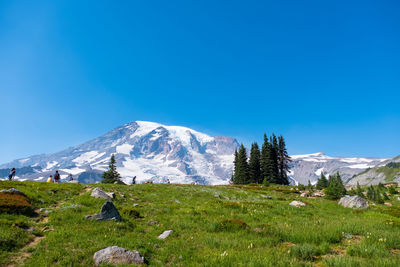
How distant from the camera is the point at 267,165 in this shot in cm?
7206

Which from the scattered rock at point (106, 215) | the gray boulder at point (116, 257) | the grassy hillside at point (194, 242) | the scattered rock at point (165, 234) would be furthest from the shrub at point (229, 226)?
the scattered rock at point (106, 215)

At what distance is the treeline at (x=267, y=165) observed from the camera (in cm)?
7188

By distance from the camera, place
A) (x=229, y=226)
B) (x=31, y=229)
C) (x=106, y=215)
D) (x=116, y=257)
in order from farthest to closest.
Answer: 1. (x=106, y=215)
2. (x=229, y=226)
3. (x=31, y=229)
4. (x=116, y=257)

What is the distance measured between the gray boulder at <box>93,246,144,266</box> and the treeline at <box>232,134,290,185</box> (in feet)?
226

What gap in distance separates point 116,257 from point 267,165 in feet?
230

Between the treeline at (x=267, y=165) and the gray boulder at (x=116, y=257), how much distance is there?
6893 cm

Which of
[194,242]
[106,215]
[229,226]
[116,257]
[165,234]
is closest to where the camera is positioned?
[116,257]

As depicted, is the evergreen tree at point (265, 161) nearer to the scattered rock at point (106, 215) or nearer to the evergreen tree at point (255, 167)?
the evergreen tree at point (255, 167)

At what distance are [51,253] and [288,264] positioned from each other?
8416 millimetres

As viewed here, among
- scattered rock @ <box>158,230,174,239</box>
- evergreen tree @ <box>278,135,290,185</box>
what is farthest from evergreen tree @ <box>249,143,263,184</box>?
scattered rock @ <box>158,230,174,239</box>

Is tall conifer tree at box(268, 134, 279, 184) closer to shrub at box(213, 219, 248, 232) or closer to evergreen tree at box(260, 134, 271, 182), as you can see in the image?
evergreen tree at box(260, 134, 271, 182)

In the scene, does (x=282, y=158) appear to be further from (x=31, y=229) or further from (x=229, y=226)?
(x=31, y=229)

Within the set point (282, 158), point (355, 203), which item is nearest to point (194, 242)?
point (355, 203)

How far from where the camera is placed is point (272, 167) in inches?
2820
